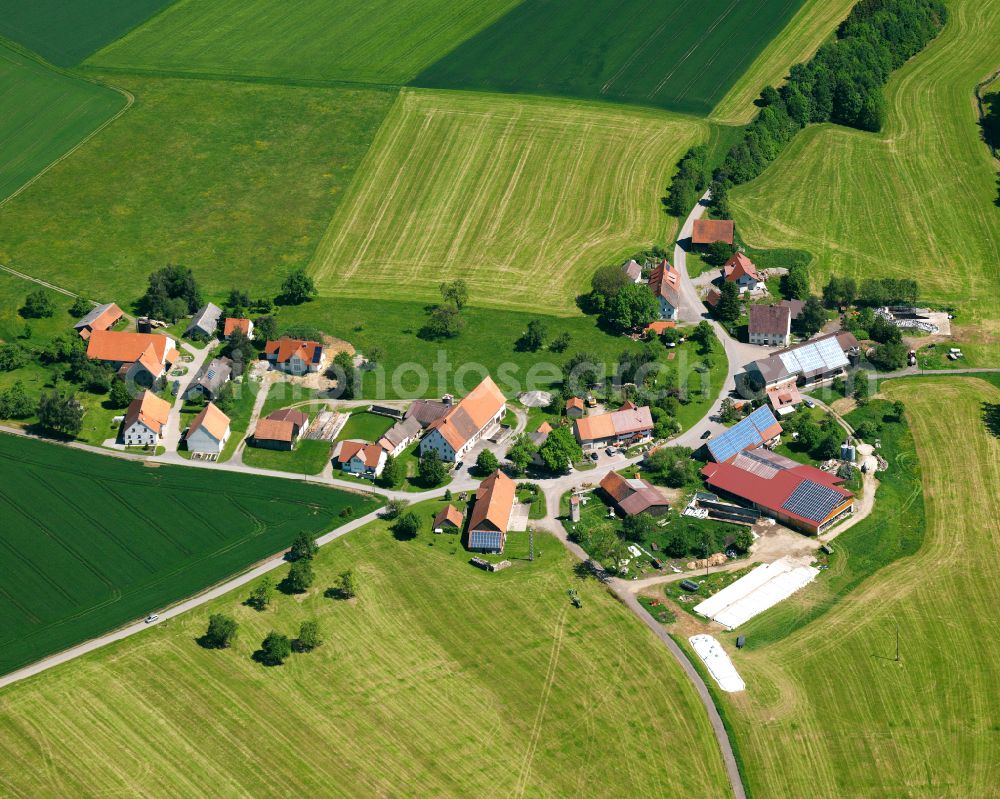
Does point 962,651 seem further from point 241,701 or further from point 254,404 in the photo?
point 254,404

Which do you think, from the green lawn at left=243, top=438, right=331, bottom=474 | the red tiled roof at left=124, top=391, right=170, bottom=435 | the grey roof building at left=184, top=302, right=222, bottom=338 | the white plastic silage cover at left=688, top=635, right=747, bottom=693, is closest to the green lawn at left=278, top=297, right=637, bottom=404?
the grey roof building at left=184, top=302, right=222, bottom=338

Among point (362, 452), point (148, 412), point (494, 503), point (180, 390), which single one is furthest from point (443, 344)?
point (148, 412)

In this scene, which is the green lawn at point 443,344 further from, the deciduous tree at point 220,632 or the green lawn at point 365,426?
the deciduous tree at point 220,632

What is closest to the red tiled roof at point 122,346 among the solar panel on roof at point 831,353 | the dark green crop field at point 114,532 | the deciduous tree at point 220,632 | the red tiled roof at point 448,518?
the dark green crop field at point 114,532

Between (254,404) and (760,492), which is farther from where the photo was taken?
(254,404)

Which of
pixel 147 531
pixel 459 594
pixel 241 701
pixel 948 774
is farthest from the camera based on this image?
pixel 147 531

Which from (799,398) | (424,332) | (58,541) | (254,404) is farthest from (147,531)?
(799,398)
